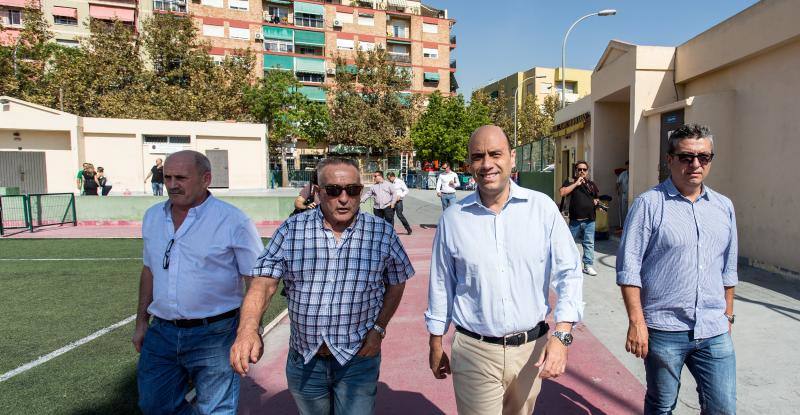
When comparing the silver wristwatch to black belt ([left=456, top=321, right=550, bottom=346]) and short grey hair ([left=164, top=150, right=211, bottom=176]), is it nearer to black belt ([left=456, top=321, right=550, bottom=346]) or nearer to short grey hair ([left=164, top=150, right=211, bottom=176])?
black belt ([left=456, top=321, right=550, bottom=346])

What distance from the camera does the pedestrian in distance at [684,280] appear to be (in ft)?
8.20

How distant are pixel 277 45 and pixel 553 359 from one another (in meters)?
54.3

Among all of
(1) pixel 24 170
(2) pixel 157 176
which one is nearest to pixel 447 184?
(2) pixel 157 176

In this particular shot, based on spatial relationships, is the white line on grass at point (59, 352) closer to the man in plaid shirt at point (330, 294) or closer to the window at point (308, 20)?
the man in plaid shirt at point (330, 294)

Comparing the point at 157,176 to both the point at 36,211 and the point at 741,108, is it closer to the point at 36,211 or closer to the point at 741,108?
the point at 36,211

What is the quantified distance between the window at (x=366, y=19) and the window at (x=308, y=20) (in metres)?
4.16

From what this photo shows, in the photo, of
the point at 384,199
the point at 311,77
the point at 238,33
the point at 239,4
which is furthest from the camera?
the point at 311,77

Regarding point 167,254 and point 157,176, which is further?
point 157,176

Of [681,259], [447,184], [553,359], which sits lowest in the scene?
[553,359]

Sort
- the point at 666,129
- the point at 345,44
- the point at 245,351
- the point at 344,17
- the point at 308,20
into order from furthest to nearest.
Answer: the point at 345,44 < the point at 344,17 < the point at 308,20 < the point at 666,129 < the point at 245,351

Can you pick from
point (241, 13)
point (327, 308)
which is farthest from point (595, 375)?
point (241, 13)

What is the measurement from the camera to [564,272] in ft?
7.43

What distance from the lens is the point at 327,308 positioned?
2303 mm

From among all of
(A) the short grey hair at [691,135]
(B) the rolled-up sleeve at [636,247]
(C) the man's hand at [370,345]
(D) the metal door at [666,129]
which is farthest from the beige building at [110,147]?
(A) the short grey hair at [691,135]
